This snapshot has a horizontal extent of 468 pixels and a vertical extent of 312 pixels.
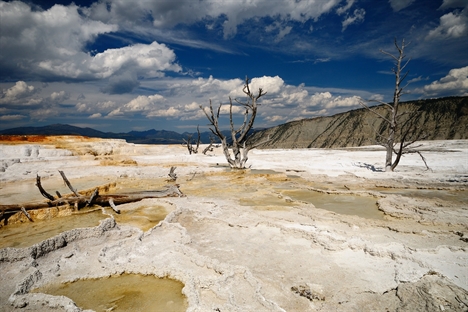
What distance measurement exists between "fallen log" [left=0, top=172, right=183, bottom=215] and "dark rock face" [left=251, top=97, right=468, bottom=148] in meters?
41.2

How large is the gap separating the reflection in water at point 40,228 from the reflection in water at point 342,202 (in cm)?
610

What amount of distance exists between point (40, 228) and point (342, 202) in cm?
808

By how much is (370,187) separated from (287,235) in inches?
239

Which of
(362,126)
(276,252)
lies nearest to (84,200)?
(276,252)

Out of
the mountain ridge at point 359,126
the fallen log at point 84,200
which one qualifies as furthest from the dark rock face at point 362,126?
the fallen log at point 84,200

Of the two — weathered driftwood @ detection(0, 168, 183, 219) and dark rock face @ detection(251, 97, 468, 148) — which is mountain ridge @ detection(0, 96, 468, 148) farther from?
weathered driftwood @ detection(0, 168, 183, 219)

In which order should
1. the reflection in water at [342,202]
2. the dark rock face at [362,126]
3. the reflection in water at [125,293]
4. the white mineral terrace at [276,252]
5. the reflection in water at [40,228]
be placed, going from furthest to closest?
the dark rock face at [362,126], the reflection in water at [342,202], the reflection in water at [40,228], the reflection in water at [125,293], the white mineral terrace at [276,252]

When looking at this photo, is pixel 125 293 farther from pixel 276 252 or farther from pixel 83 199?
pixel 83 199

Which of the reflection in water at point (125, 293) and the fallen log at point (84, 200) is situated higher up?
the fallen log at point (84, 200)

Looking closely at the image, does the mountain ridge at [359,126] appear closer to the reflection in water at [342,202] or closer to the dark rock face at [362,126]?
the dark rock face at [362,126]

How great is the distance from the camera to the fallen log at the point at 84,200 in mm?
6500

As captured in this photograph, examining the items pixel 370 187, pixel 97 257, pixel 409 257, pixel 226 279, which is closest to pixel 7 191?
pixel 97 257

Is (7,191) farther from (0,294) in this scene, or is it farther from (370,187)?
(370,187)

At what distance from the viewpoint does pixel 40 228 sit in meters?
5.97
